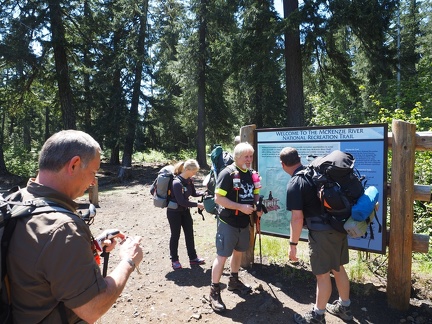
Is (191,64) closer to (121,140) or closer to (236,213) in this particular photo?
(121,140)

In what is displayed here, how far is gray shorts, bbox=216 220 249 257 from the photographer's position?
409cm

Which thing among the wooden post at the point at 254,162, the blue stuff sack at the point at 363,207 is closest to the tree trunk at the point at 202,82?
the wooden post at the point at 254,162

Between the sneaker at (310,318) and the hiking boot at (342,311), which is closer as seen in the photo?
the sneaker at (310,318)

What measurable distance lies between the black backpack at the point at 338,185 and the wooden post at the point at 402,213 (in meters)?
0.92

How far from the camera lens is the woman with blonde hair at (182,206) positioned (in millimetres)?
5168

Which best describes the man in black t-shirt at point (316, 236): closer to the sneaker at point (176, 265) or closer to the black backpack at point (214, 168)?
the black backpack at point (214, 168)

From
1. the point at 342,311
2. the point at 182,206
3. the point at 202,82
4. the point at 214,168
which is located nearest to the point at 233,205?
the point at 214,168

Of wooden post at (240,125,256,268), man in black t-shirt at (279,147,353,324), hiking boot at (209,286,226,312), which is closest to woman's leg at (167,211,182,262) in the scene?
wooden post at (240,125,256,268)

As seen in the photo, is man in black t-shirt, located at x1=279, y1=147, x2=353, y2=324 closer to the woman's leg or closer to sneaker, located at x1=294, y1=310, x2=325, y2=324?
sneaker, located at x1=294, y1=310, x2=325, y2=324

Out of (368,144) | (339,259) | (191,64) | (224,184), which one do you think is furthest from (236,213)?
(191,64)

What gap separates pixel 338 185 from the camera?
10.4ft

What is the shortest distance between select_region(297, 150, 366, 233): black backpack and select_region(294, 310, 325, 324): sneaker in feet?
3.51

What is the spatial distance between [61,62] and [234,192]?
1685 centimetres

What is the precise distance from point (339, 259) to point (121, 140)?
55.9 feet
